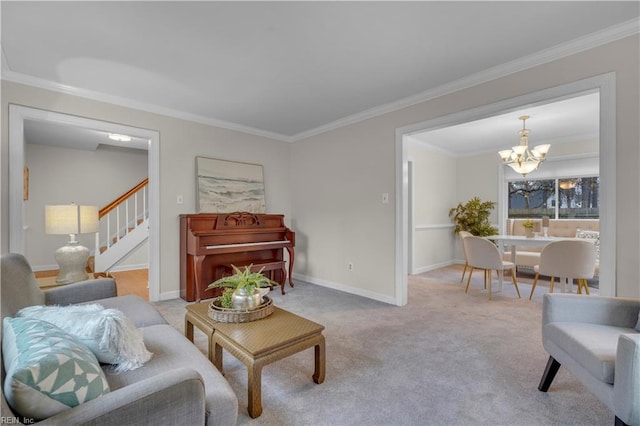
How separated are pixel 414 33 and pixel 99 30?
221cm

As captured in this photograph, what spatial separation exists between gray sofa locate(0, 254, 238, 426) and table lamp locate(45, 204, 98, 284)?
1074 mm

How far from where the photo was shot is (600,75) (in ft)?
7.25

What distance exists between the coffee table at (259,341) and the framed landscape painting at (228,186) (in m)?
Result: 2.18

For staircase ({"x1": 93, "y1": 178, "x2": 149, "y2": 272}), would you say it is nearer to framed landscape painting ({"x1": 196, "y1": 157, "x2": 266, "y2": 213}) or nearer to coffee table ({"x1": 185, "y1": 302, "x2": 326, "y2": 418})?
framed landscape painting ({"x1": 196, "y1": 157, "x2": 266, "y2": 213})

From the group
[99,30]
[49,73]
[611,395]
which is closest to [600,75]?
[611,395]

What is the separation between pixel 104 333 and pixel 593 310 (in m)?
2.49

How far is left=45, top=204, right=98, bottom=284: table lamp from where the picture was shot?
8.96 feet

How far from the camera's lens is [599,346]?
1.44 meters

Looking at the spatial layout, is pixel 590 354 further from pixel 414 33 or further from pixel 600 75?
pixel 414 33

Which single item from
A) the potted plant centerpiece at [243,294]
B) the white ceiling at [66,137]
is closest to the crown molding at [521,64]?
the potted plant centerpiece at [243,294]

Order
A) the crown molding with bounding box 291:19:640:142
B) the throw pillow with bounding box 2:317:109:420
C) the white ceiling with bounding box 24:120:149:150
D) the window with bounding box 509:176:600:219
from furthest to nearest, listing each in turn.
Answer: the window with bounding box 509:176:600:219 → the white ceiling with bounding box 24:120:149:150 → the crown molding with bounding box 291:19:640:142 → the throw pillow with bounding box 2:317:109:420

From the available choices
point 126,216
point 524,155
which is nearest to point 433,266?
point 524,155

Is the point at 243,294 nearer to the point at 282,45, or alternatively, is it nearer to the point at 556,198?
the point at 282,45

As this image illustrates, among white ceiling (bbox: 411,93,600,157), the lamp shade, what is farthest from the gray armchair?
the lamp shade
